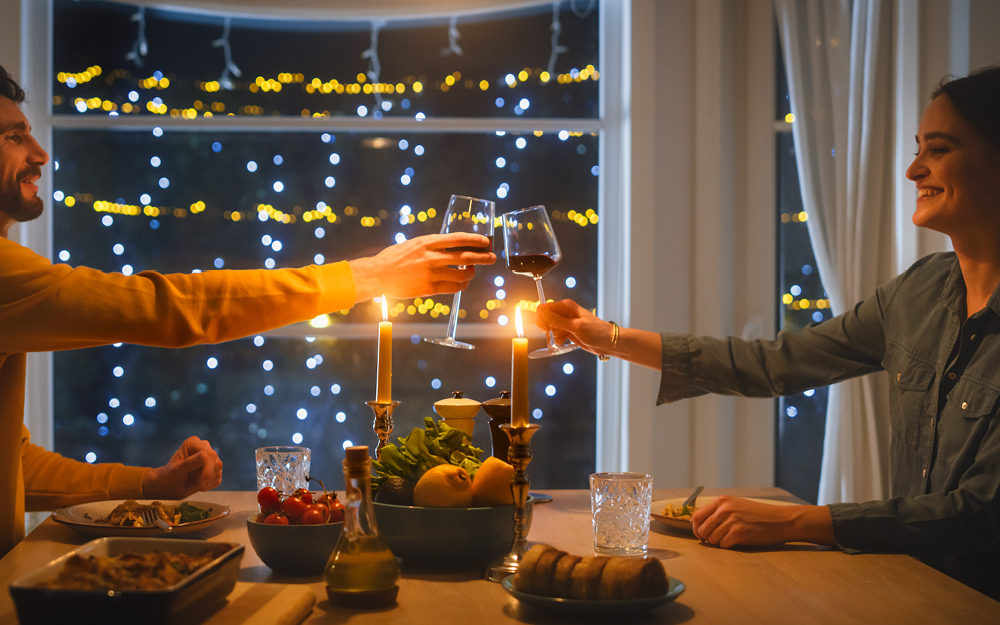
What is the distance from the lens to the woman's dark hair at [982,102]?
1596 millimetres

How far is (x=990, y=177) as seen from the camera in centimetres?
161

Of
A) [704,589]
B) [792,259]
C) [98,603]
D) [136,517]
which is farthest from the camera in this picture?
[792,259]

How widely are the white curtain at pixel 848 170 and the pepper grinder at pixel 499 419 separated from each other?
152 centimetres

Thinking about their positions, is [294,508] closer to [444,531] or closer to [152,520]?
[444,531]

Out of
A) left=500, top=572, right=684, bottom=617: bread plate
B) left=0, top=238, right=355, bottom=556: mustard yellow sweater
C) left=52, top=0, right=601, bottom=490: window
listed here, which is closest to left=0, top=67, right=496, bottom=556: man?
left=0, top=238, right=355, bottom=556: mustard yellow sweater

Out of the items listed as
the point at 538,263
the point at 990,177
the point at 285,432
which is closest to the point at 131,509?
the point at 538,263

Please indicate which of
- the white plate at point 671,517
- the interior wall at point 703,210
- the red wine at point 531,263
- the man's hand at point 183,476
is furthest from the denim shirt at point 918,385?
the man's hand at point 183,476

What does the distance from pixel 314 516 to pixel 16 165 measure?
1145mm

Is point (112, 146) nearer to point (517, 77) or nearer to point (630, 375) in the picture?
point (517, 77)

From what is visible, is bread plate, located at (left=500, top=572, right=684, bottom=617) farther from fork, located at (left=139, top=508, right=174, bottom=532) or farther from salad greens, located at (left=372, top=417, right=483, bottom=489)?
fork, located at (left=139, top=508, right=174, bottom=532)

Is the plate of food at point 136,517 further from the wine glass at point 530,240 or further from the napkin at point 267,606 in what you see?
the wine glass at point 530,240

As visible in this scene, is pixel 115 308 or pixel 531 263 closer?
pixel 115 308

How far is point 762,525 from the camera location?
131cm

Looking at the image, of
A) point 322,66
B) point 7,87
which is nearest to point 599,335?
point 7,87
